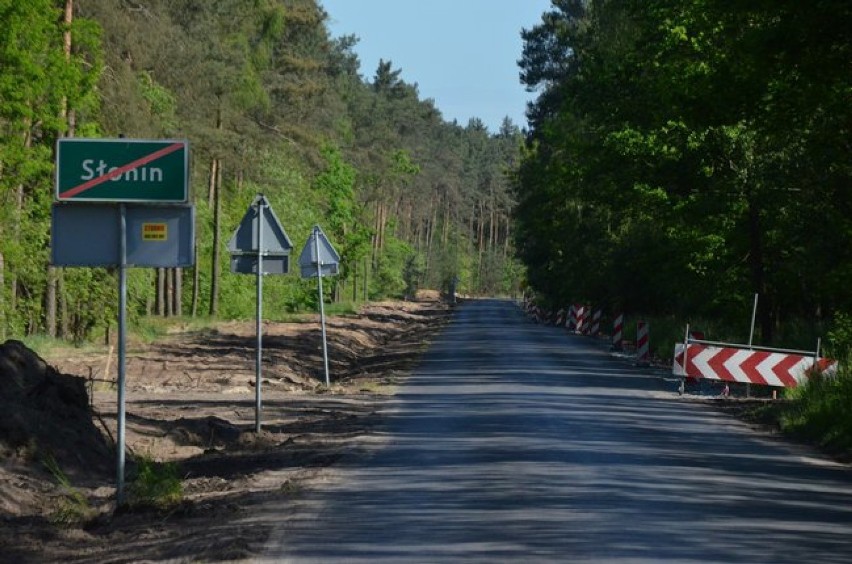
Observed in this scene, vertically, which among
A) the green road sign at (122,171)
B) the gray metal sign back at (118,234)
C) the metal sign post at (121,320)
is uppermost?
the green road sign at (122,171)

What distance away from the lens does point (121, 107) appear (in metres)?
41.6

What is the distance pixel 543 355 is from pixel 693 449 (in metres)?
24.2

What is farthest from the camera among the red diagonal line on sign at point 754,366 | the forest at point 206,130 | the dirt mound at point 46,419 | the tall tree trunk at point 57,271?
the tall tree trunk at point 57,271

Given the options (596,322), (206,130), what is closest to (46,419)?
(206,130)

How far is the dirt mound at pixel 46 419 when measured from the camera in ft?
48.1

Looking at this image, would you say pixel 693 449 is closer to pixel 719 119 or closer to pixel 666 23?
pixel 719 119

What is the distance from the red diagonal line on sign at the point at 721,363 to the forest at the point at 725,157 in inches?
117

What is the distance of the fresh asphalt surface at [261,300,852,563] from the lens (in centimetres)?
1018

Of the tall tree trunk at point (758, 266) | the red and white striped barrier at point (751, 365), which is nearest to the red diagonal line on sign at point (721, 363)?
the red and white striped barrier at point (751, 365)

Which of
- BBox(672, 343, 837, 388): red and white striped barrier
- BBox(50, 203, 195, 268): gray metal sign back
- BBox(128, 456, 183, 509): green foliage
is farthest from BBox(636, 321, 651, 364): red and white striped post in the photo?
BBox(50, 203, 195, 268): gray metal sign back

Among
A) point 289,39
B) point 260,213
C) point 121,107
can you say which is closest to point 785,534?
point 260,213

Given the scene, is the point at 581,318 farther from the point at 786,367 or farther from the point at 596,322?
the point at 786,367

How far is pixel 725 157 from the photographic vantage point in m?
36.4

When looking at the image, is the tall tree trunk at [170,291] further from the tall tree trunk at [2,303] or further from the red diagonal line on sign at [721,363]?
the red diagonal line on sign at [721,363]
